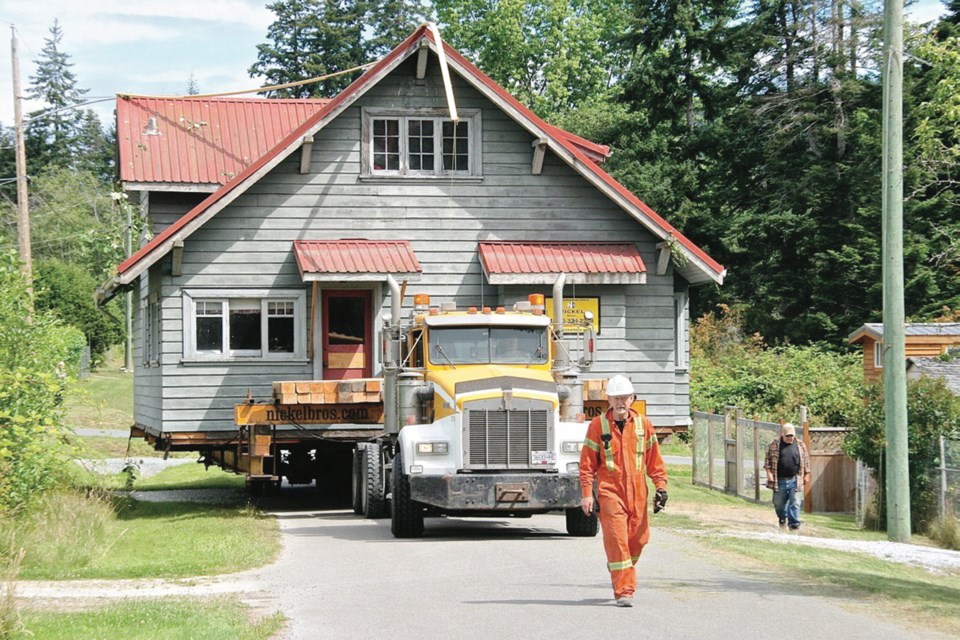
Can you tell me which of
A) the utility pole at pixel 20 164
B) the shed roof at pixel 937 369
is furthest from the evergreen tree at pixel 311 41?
the shed roof at pixel 937 369

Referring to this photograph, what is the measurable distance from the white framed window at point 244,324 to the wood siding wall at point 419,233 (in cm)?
17

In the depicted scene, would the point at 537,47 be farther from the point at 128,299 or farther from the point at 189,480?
the point at 189,480

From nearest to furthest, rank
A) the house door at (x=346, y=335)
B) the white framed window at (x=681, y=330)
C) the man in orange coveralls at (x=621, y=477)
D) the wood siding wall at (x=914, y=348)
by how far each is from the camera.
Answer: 1. the man in orange coveralls at (x=621, y=477)
2. the house door at (x=346, y=335)
3. the white framed window at (x=681, y=330)
4. the wood siding wall at (x=914, y=348)

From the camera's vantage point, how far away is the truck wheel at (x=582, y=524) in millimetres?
17250

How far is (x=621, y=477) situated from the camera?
38.0 feet

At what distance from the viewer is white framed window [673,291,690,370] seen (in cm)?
2764

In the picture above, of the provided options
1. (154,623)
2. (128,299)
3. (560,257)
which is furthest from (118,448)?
(154,623)

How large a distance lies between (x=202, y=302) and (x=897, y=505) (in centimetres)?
1189

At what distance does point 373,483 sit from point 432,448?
10.5ft

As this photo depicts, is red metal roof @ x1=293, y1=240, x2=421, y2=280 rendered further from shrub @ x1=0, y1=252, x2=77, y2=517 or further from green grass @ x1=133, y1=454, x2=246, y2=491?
green grass @ x1=133, y1=454, x2=246, y2=491

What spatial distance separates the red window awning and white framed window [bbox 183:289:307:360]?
3468 millimetres

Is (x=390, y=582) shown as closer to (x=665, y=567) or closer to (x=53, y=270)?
(x=665, y=567)

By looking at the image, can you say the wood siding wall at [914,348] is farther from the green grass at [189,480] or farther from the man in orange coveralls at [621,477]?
the man in orange coveralls at [621,477]

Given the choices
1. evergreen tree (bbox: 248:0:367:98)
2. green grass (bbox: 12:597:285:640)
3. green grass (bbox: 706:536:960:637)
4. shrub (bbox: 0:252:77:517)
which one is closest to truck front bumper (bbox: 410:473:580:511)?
green grass (bbox: 706:536:960:637)
